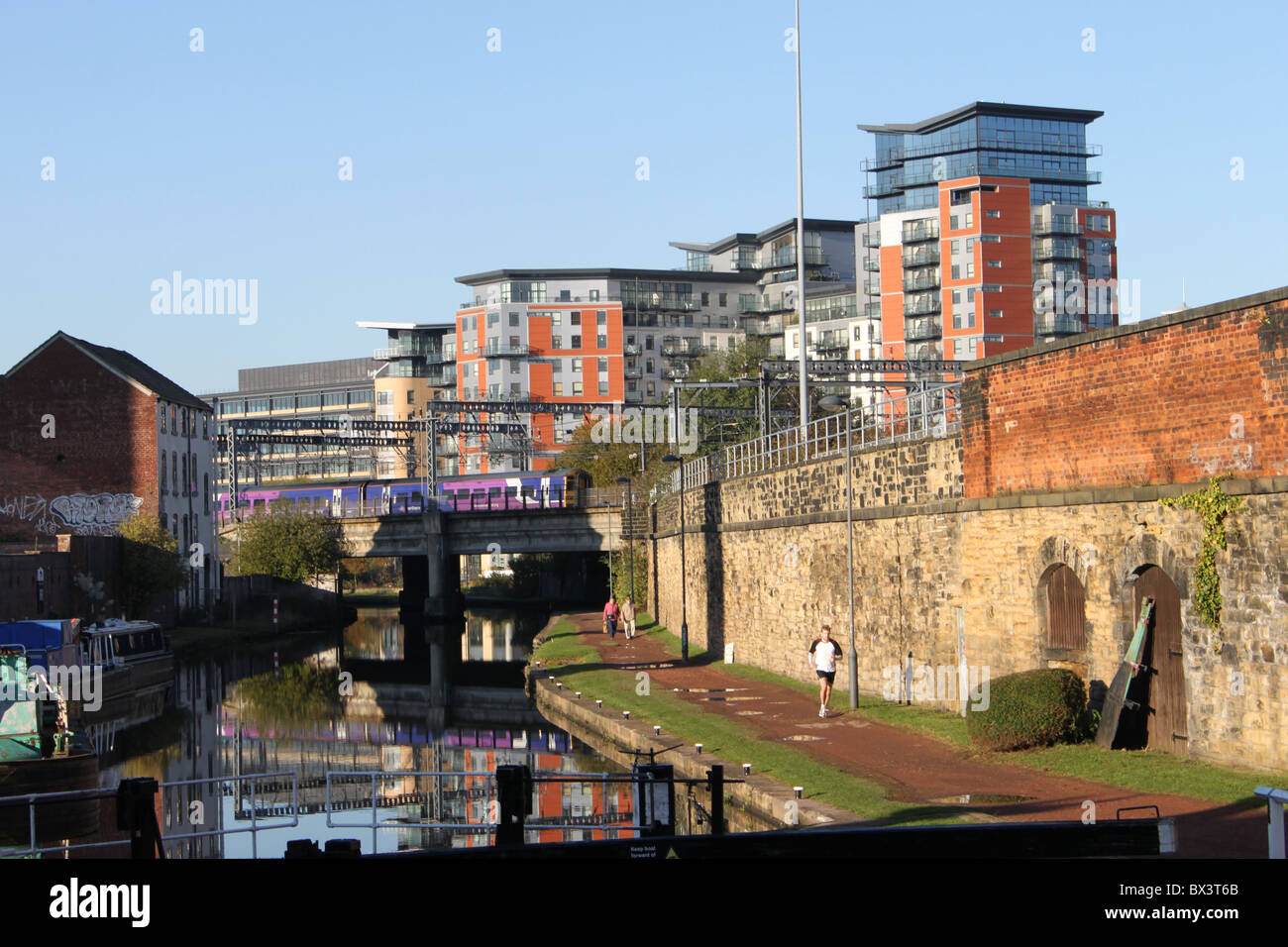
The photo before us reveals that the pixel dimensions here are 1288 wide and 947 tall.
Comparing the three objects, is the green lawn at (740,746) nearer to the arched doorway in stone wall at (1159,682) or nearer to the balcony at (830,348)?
the arched doorway in stone wall at (1159,682)

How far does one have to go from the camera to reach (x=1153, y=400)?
65.4ft

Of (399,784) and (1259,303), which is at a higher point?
(1259,303)

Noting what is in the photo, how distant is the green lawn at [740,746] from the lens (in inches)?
658

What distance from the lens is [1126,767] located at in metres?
18.5

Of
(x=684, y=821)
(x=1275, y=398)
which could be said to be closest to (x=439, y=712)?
(x=684, y=821)

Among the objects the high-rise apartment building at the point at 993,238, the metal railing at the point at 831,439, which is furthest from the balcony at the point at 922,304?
the metal railing at the point at 831,439

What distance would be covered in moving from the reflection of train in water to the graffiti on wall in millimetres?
16594

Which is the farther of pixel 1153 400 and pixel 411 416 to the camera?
pixel 411 416

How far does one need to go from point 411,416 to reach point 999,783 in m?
134

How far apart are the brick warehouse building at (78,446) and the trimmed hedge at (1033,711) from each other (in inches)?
2040

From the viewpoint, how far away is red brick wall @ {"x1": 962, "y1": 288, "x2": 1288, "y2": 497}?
17.8 metres

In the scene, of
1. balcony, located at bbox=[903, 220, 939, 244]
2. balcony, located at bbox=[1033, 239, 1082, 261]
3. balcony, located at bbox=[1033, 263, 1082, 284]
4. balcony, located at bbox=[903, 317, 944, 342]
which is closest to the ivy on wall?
Answer: balcony, located at bbox=[1033, 263, 1082, 284]
